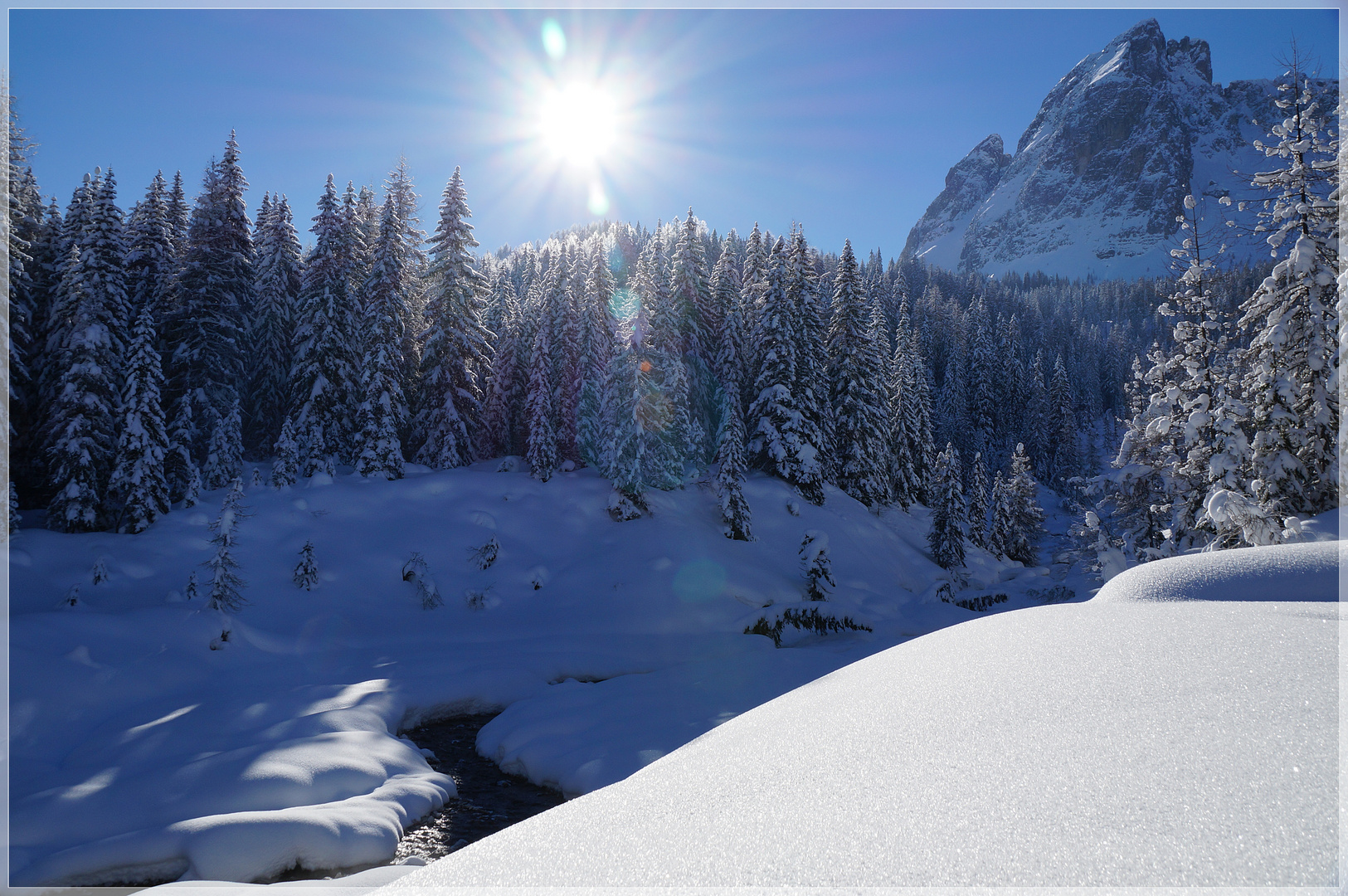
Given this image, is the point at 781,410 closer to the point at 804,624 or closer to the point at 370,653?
the point at 804,624

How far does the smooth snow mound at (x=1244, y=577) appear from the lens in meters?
4.37

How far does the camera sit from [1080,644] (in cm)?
368

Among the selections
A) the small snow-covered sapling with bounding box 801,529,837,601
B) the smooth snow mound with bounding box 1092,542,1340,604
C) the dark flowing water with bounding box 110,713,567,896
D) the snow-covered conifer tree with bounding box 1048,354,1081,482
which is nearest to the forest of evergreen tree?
the small snow-covered sapling with bounding box 801,529,837,601

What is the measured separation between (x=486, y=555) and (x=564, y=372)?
14785 millimetres

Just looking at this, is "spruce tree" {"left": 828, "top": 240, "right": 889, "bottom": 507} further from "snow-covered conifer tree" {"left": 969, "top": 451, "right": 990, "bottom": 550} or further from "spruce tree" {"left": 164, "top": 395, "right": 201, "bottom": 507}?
"spruce tree" {"left": 164, "top": 395, "right": 201, "bottom": 507}

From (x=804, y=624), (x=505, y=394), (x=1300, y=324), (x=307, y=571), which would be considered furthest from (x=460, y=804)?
(x=505, y=394)

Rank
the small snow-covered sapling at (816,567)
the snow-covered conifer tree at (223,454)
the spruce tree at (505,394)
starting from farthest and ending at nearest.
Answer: the spruce tree at (505,394), the snow-covered conifer tree at (223,454), the small snow-covered sapling at (816,567)

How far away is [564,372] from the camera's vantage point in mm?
38875

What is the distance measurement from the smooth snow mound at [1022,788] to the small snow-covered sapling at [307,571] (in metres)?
24.3

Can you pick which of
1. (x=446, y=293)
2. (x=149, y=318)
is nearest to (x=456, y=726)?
(x=149, y=318)

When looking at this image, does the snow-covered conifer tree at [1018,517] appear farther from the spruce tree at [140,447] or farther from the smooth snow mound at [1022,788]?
the spruce tree at [140,447]

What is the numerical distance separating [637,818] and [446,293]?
36.5m

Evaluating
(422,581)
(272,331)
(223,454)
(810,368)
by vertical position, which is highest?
(272,331)

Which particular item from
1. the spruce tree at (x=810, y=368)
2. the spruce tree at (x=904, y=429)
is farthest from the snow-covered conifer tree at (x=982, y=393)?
the spruce tree at (x=810, y=368)
